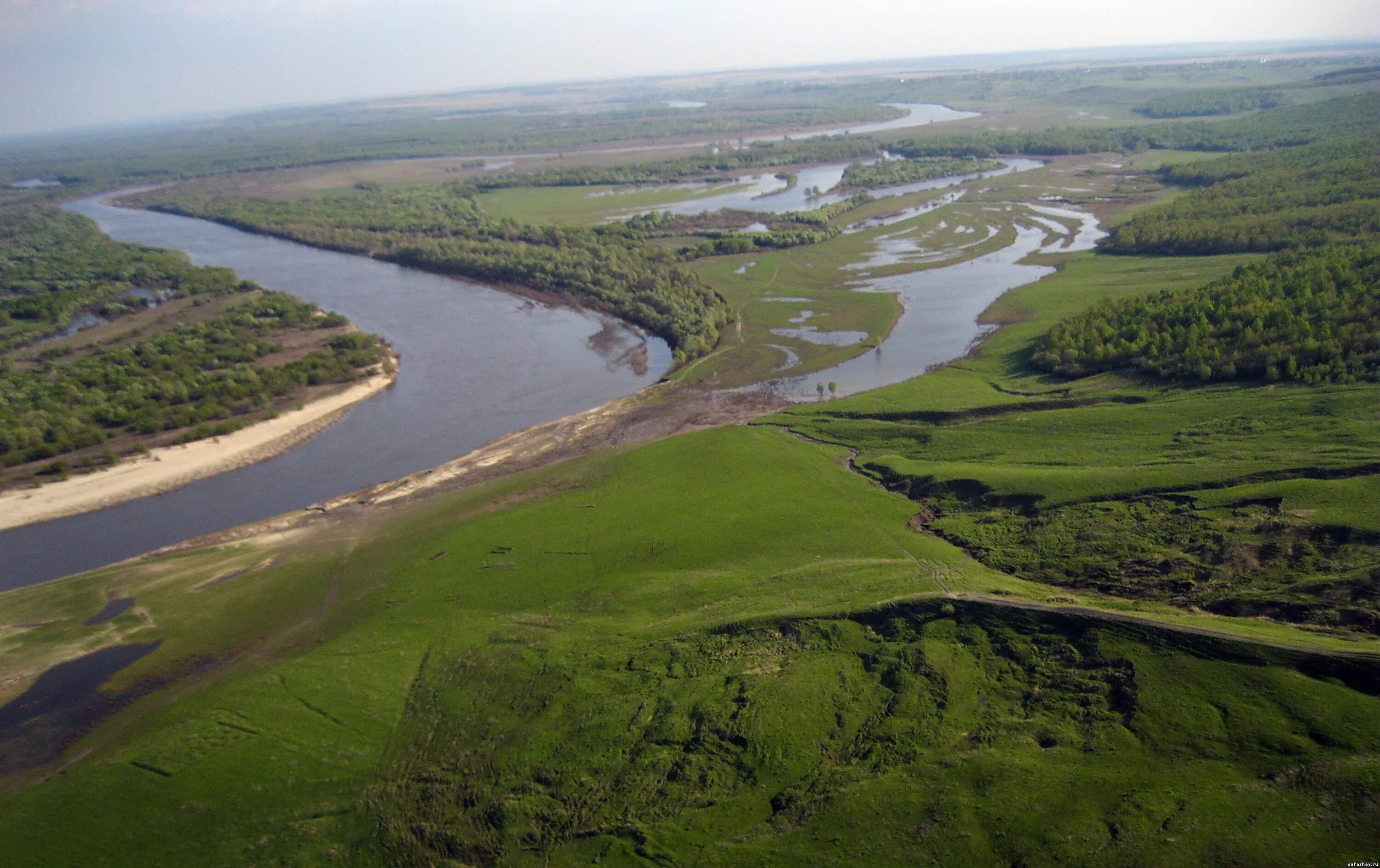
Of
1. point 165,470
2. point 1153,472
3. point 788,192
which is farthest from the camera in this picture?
point 788,192

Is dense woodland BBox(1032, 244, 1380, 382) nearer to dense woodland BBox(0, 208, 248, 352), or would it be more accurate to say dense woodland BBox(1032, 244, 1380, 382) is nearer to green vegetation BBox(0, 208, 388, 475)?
green vegetation BBox(0, 208, 388, 475)

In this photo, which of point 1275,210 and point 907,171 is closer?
point 1275,210

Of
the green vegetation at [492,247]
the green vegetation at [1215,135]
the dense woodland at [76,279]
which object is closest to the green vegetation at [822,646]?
the green vegetation at [492,247]

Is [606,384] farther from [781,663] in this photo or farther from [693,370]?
[781,663]

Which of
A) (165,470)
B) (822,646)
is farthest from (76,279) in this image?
(822,646)

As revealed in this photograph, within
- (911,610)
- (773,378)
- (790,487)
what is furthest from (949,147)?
(911,610)

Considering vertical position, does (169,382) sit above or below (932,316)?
above

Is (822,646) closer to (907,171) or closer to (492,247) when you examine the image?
(492,247)
